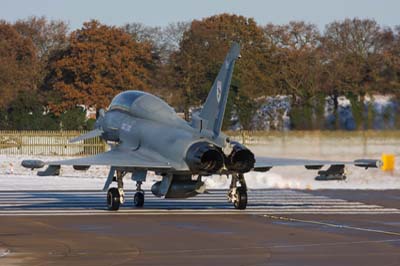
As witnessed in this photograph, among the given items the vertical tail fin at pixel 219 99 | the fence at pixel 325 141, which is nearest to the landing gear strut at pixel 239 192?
the vertical tail fin at pixel 219 99

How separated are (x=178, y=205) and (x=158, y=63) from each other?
2450 inches

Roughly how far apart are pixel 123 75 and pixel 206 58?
7.74m

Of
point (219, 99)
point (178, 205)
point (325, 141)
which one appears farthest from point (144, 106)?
point (325, 141)

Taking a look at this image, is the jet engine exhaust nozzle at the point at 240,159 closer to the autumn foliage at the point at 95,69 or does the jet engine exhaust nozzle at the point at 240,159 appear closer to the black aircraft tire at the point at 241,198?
the black aircraft tire at the point at 241,198

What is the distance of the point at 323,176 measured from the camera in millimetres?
30281

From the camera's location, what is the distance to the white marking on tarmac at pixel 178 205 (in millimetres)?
28266

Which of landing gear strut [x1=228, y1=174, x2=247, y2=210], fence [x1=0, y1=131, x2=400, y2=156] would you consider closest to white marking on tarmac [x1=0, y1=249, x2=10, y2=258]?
landing gear strut [x1=228, y1=174, x2=247, y2=210]

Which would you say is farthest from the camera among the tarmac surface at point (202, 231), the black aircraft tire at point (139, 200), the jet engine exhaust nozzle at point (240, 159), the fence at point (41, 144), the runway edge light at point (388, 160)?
the fence at point (41, 144)

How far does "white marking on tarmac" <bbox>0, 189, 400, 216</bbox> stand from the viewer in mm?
28266

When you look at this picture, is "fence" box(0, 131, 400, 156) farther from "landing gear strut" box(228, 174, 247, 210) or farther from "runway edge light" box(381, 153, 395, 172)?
"landing gear strut" box(228, 174, 247, 210)

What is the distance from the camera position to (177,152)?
28047mm

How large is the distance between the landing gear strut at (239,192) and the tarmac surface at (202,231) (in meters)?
0.27

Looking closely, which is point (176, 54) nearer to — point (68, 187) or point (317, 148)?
point (68, 187)

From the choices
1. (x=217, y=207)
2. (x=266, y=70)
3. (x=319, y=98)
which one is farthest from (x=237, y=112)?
(x=217, y=207)
